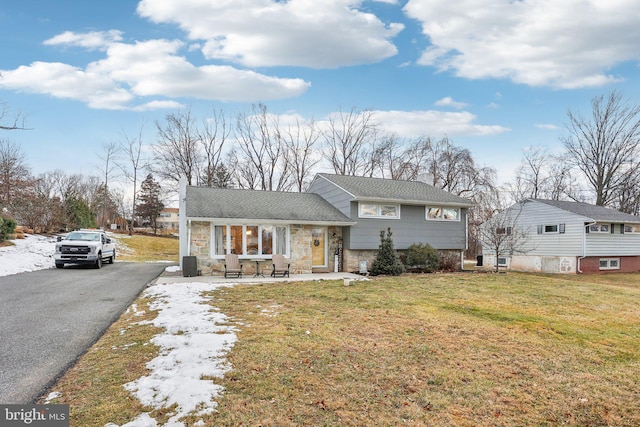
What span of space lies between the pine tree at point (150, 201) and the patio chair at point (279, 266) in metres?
33.6

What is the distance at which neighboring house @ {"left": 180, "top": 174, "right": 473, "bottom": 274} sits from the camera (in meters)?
13.6

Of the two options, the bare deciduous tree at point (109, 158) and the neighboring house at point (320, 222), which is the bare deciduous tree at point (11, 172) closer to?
the bare deciduous tree at point (109, 158)

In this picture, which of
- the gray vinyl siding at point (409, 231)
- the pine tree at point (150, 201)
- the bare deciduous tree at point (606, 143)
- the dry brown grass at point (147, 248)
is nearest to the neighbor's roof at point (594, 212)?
the bare deciduous tree at point (606, 143)

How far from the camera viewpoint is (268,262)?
14227 millimetres

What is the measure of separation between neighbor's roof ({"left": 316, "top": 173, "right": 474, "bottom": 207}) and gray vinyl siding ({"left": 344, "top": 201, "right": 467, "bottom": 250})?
0.54 m

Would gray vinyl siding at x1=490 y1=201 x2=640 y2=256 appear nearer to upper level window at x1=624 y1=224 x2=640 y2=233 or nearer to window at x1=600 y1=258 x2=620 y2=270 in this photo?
upper level window at x1=624 y1=224 x2=640 y2=233

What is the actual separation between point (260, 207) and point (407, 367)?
11.6m

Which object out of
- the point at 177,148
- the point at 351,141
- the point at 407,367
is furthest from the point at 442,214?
the point at 177,148

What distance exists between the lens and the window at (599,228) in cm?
1953

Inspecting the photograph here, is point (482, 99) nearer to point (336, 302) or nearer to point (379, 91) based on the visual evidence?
point (379, 91)

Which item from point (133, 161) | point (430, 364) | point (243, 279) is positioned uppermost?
point (133, 161)

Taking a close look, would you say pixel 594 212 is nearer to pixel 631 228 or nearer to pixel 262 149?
pixel 631 228

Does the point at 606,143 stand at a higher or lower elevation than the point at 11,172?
higher

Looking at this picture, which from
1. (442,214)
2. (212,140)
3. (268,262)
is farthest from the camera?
(212,140)
